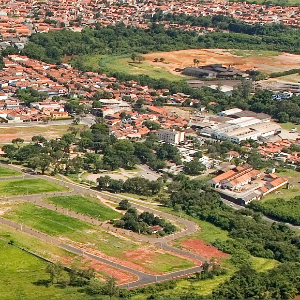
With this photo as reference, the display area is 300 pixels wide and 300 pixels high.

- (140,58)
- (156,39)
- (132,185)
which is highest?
(156,39)

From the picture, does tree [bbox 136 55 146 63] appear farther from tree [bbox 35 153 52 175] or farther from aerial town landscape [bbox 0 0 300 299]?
tree [bbox 35 153 52 175]

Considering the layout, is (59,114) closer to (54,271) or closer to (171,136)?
(171,136)

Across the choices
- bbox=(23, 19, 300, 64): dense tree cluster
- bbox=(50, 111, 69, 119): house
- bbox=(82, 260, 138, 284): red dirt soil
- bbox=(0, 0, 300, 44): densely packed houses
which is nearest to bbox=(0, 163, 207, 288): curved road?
bbox=(82, 260, 138, 284): red dirt soil

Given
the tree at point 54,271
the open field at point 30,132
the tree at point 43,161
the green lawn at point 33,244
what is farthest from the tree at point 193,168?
the tree at point 54,271

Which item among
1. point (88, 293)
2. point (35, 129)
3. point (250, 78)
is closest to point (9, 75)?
point (35, 129)

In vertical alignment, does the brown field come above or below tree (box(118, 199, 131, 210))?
below

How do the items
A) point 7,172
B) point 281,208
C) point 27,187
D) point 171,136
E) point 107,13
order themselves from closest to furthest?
point 281,208 < point 27,187 < point 7,172 < point 171,136 < point 107,13

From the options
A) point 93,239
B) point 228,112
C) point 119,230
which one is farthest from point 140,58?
point 93,239
